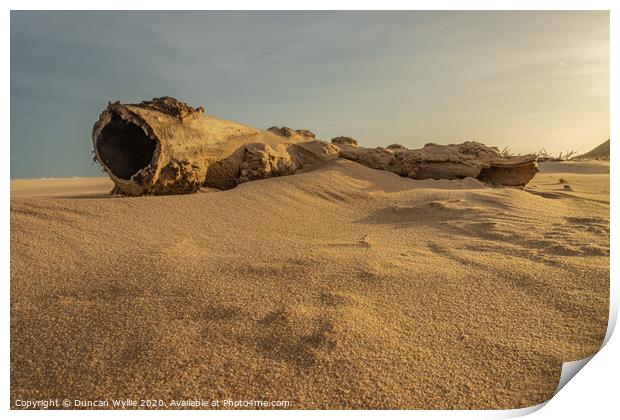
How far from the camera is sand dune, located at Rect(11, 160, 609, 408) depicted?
133 centimetres

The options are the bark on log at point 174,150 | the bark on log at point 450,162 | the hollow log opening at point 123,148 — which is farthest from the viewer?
the bark on log at point 450,162

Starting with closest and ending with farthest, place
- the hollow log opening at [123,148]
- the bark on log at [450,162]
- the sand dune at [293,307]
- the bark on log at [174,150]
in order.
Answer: the sand dune at [293,307] < the bark on log at [174,150] < the hollow log opening at [123,148] < the bark on log at [450,162]

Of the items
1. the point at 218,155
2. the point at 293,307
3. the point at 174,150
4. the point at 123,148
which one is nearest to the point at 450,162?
the point at 218,155

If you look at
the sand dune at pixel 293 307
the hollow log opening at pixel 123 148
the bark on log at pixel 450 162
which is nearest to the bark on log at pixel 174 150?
the hollow log opening at pixel 123 148

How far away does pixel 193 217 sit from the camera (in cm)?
300

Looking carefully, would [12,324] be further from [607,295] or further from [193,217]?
[607,295]

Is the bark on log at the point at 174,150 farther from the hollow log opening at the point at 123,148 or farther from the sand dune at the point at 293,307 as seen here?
the sand dune at the point at 293,307

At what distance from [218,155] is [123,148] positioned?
92 cm

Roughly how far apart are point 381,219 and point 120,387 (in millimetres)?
2597

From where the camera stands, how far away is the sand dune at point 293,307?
133 centimetres

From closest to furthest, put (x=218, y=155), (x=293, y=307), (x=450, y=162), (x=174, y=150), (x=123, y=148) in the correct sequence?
(x=293, y=307)
(x=174, y=150)
(x=123, y=148)
(x=218, y=155)
(x=450, y=162)

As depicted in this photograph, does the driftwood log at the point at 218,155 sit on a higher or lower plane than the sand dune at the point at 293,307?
higher

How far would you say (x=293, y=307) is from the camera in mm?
1713

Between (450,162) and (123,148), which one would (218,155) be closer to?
(123,148)
